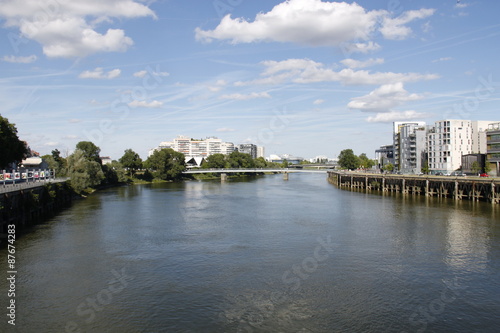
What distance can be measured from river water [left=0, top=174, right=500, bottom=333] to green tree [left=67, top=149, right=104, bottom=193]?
34720mm

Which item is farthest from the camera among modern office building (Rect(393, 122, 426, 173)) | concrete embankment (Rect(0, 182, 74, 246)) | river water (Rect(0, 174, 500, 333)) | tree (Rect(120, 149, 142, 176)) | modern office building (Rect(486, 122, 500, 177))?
tree (Rect(120, 149, 142, 176))

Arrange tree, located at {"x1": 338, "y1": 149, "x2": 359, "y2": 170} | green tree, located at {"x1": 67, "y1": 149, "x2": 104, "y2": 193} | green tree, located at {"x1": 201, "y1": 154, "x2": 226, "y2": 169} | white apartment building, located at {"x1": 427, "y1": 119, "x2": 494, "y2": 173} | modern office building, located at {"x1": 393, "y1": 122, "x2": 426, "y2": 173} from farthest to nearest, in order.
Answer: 1. green tree, located at {"x1": 201, "y1": 154, "x2": 226, "y2": 169}
2. tree, located at {"x1": 338, "y1": 149, "x2": 359, "y2": 170}
3. modern office building, located at {"x1": 393, "y1": 122, "x2": 426, "y2": 173}
4. white apartment building, located at {"x1": 427, "y1": 119, "x2": 494, "y2": 173}
5. green tree, located at {"x1": 67, "y1": 149, "x2": 104, "y2": 193}

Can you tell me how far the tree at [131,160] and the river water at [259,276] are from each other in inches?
3565

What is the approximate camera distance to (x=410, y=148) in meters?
119

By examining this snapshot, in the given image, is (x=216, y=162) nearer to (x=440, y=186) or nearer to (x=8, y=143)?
(x=440, y=186)

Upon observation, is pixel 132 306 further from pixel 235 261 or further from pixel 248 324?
pixel 235 261

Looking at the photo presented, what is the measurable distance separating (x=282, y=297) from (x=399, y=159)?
12098cm

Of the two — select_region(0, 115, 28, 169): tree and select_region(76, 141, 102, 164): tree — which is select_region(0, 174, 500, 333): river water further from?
select_region(76, 141, 102, 164): tree

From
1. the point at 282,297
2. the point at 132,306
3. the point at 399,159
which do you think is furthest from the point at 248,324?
the point at 399,159

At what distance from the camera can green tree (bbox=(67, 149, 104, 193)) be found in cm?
7631
